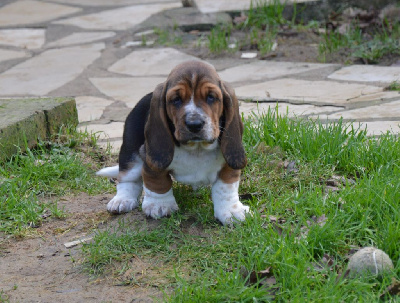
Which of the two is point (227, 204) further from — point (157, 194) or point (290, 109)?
point (290, 109)

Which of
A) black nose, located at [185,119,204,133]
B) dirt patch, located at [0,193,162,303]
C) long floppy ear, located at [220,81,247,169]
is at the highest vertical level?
black nose, located at [185,119,204,133]

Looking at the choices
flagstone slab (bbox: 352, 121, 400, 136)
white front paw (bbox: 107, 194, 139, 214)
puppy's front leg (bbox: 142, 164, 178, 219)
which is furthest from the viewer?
flagstone slab (bbox: 352, 121, 400, 136)

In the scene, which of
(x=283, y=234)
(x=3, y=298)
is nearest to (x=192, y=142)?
(x=283, y=234)

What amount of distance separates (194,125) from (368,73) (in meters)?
3.92

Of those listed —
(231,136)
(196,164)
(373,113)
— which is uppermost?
(231,136)

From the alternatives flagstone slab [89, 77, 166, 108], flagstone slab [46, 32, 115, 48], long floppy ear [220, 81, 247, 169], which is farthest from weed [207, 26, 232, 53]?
long floppy ear [220, 81, 247, 169]

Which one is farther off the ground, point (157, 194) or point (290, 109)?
point (157, 194)

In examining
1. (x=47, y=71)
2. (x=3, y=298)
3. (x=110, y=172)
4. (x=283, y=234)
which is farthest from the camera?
(x=47, y=71)

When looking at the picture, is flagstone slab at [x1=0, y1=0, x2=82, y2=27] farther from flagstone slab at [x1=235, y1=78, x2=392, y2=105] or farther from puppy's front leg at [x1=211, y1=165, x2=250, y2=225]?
puppy's front leg at [x1=211, y1=165, x2=250, y2=225]

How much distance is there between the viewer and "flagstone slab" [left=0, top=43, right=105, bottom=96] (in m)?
6.75

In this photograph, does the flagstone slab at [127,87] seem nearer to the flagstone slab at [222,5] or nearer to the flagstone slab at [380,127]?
the flagstone slab at [380,127]

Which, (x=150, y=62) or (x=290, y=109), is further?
(x=150, y=62)

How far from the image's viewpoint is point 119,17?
32.4ft

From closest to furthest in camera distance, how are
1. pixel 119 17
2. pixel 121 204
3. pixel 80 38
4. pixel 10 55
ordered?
pixel 121 204
pixel 10 55
pixel 80 38
pixel 119 17
